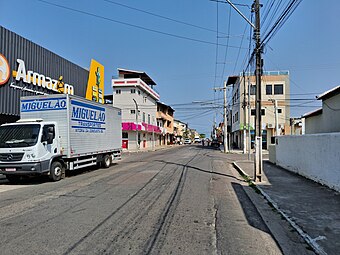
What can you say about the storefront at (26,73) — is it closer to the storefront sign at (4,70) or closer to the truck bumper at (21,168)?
the storefront sign at (4,70)

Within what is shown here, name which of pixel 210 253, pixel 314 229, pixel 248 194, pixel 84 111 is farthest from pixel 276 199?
pixel 84 111

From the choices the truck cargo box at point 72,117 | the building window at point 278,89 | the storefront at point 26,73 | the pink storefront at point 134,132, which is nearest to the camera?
the truck cargo box at point 72,117

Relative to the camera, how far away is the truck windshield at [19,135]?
11641mm

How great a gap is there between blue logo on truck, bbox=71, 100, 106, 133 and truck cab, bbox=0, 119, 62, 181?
1.39 m

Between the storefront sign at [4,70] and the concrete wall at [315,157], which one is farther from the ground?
the storefront sign at [4,70]

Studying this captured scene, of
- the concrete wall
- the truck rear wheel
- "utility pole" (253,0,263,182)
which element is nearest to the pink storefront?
the truck rear wheel

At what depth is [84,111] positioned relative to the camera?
14.7 meters

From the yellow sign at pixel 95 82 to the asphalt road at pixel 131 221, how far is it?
19.9 meters

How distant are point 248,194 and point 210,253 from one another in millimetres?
5543

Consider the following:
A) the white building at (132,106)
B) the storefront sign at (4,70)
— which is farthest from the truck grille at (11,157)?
the white building at (132,106)

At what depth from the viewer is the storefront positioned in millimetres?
18047

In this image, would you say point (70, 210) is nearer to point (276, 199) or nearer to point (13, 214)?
point (13, 214)

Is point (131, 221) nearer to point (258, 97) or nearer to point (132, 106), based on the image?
point (258, 97)

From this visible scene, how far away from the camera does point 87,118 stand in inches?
588
